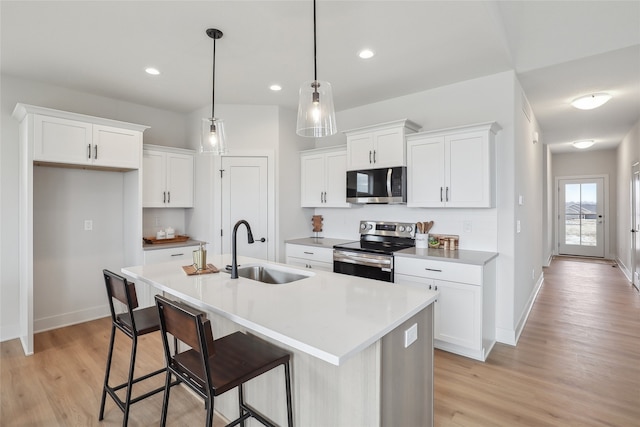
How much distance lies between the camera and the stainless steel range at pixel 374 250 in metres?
3.40

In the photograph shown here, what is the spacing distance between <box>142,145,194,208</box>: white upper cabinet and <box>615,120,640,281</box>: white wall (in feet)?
21.3

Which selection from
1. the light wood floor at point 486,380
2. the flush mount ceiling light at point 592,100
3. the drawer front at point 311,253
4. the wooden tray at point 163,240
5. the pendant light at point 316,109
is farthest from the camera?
the wooden tray at point 163,240

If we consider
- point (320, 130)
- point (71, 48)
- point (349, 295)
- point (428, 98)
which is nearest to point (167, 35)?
point (71, 48)

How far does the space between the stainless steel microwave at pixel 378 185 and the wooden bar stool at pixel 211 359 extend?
2306mm

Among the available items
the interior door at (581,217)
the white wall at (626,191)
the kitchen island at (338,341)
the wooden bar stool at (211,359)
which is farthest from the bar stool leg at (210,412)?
the interior door at (581,217)

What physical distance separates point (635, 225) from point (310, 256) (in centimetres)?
530

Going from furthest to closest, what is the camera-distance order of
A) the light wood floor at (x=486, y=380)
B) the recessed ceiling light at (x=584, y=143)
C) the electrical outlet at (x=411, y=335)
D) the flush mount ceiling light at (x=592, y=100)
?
the recessed ceiling light at (x=584, y=143), the flush mount ceiling light at (x=592, y=100), the light wood floor at (x=486, y=380), the electrical outlet at (x=411, y=335)

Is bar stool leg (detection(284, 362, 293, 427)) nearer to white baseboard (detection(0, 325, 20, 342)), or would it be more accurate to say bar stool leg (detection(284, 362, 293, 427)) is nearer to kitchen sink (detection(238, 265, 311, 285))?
kitchen sink (detection(238, 265, 311, 285))

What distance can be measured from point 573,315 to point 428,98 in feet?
10.3

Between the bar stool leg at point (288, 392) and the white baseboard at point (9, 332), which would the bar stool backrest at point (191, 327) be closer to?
the bar stool leg at point (288, 392)

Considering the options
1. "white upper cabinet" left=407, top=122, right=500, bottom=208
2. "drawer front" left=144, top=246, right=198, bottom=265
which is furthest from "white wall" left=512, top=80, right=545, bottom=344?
"drawer front" left=144, top=246, right=198, bottom=265

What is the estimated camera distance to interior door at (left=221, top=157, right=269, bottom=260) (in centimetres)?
437

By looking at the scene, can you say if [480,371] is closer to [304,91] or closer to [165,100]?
[304,91]

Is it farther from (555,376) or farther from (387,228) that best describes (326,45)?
(555,376)
